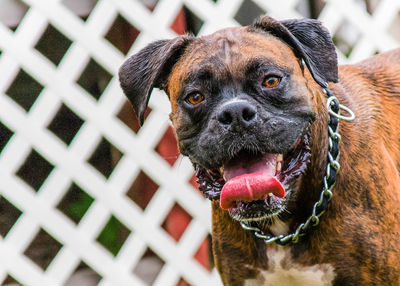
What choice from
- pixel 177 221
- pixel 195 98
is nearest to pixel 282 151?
pixel 195 98

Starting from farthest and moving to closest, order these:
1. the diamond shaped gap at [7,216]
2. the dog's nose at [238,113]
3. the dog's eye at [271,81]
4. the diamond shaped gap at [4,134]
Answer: the diamond shaped gap at [7,216]
the diamond shaped gap at [4,134]
the dog's eye at [271,81]
the dog's nose at [238,113]

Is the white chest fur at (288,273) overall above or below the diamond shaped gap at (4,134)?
above

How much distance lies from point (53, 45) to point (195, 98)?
220 centimetres

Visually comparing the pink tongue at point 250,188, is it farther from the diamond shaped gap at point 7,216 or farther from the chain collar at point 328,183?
the diamond shaped gap at point 7,216

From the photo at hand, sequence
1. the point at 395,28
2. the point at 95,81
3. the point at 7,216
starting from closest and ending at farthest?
1. the point at 7,216
2. the point at 95,81
3. the point at 395,28

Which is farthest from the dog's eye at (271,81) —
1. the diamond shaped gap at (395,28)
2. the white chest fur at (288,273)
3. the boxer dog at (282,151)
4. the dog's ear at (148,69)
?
the diamond shaped gap at (395,28)

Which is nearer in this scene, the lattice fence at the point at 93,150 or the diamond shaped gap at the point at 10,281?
the lattice fence at the point at 93,150

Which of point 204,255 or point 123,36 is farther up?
point 123,36

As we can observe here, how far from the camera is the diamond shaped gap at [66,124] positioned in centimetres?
473

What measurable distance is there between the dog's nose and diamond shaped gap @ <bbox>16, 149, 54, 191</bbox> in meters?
2.36

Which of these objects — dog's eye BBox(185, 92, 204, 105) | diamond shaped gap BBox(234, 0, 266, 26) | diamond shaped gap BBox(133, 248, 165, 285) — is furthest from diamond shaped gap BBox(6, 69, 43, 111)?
dog's eye BBox(185, 92, 204, 105)

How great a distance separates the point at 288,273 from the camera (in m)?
2.96

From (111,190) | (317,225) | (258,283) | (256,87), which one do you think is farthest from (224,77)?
(111,190)

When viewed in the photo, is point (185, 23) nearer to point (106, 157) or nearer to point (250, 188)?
point (106, 157)
